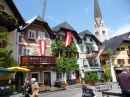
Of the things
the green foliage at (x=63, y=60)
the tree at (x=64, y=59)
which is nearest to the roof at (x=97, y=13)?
the tree at (x=64, y=59)

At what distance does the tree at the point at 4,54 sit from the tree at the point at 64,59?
7743mm

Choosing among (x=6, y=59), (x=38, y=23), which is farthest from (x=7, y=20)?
(x=38, y=23)

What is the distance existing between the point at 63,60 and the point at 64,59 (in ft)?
1.00

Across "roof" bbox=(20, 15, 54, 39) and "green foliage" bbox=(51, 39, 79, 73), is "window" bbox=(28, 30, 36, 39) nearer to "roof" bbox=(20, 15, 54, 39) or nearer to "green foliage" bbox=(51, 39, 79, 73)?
"roof" bbox=(20, 15, 54, 39)

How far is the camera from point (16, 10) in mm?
22422

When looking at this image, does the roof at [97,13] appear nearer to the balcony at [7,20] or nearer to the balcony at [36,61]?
the balcony at [36,61]

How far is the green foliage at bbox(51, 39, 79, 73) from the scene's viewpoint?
26.8 meters

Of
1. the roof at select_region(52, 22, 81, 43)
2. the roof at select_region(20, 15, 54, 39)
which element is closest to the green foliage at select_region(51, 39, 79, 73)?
the roof at select_region(20, 15, 54, 39)

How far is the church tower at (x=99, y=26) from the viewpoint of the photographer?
250 ft

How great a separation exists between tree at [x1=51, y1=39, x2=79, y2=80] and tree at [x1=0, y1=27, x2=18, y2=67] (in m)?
7.74

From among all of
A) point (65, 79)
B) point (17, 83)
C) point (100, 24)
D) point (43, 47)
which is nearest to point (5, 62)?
point (17, 83)

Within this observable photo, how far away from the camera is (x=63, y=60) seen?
2780 centimetres

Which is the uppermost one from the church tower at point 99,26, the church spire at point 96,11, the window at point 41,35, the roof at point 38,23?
the church spire at point 96,11

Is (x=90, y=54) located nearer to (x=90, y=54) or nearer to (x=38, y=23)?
(x=90, y=54)
